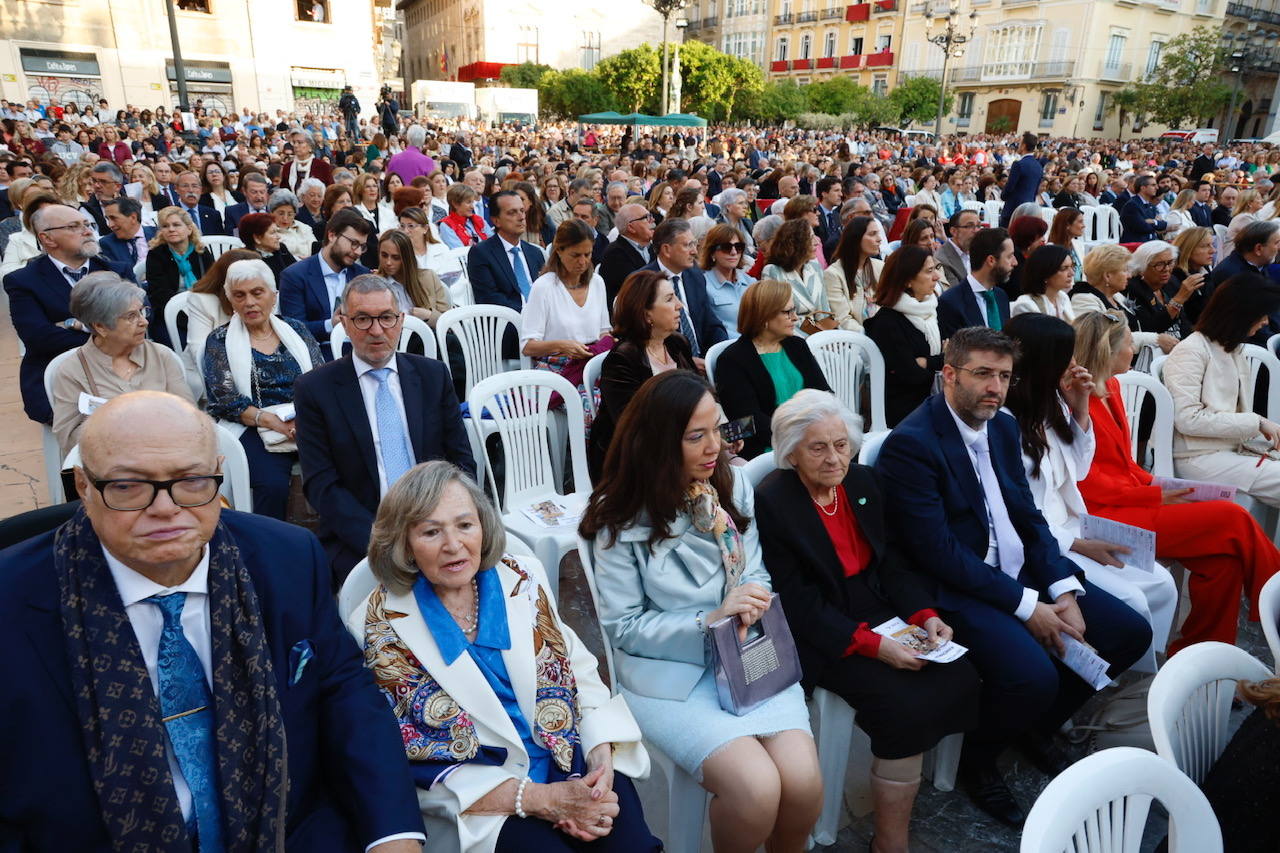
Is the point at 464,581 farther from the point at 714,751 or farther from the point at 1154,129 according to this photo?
the point at 1154,129

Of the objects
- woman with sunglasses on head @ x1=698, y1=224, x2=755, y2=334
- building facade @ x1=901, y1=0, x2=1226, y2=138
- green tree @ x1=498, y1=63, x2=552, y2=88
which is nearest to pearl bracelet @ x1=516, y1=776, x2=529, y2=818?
woman with sunglasses on head @ x1=698, y1=224, x2=755, y2=334

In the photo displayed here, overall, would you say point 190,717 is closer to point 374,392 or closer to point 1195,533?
point 374,392

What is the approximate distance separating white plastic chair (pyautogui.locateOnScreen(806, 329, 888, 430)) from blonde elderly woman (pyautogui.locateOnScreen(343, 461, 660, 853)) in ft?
8.38

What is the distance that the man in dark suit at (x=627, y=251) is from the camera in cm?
521

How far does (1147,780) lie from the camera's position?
1.29 m

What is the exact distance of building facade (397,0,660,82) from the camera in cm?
5459

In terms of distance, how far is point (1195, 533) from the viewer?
2.87m

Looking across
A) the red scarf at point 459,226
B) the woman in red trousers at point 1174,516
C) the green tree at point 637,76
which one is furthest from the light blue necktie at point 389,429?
the green tree at point 637,76

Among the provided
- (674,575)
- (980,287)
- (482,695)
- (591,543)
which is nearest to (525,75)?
(980,287)

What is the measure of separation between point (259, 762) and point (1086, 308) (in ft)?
15.8

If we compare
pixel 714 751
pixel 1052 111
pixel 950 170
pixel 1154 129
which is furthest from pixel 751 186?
pixel 1154 129

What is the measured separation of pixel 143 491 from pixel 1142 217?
9853 mm

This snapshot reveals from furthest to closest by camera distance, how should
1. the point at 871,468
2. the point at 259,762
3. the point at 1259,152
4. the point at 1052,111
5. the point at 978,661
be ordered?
1. the point at 1052,111
2. the point at 1259,152
3. the point at 871,468
4. the point at 978,661
5. the point at 259,762

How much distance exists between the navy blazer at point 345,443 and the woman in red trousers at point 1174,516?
2.56 meters
